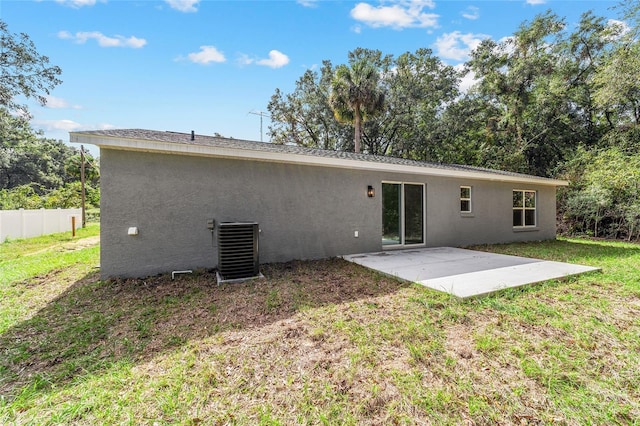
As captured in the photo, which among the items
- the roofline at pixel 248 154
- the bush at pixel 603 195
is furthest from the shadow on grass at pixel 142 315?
the bush at pixel 603 195

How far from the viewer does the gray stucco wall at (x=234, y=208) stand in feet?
15.4

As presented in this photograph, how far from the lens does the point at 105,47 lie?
8.18 meters

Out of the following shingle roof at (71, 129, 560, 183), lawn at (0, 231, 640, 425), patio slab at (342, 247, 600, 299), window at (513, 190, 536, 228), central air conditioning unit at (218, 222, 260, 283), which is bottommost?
lawn at (0, 231, 640, 425)

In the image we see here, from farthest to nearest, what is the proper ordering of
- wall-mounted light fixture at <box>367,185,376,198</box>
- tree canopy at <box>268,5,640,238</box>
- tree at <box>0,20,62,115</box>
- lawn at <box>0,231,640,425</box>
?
tree at <box>0,20,62,115</box> → tree canopy at <box>268,5,640,238</box> → wall-mounted light fixture at <box>367,185,376,198</box> → lawn at <box>0,231,640,425</box>

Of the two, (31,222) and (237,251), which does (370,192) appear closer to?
(237,251)

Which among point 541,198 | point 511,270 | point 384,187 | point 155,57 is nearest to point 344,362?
point 511,270

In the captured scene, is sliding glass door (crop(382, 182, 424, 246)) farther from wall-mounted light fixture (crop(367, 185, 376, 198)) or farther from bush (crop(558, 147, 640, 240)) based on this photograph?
bush (crop(558, 147, 640, 240))

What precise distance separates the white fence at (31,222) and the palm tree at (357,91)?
14.5 metres

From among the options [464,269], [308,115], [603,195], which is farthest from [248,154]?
[308,115]

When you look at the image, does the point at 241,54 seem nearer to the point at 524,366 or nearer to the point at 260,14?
the point at 260,14

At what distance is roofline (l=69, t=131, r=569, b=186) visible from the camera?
4293 mm

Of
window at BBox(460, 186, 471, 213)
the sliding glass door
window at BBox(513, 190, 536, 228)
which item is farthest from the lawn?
window at BBox(513, 190, 536, 228)

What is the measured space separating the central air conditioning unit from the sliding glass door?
379 cm

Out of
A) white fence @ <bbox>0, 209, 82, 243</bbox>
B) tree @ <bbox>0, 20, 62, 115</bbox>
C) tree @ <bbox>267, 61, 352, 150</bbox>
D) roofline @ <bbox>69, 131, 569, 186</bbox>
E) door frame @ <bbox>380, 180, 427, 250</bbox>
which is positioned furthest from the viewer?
tree @ <bbox>267, 61, 352, 150</bbox>
